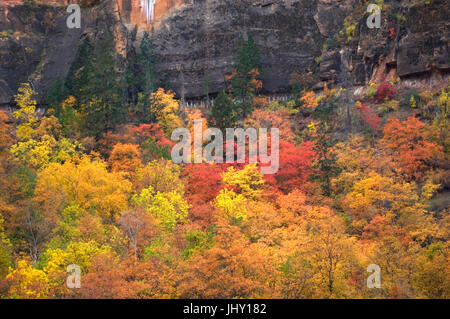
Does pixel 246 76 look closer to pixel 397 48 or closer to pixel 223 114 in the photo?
pixel 223 114

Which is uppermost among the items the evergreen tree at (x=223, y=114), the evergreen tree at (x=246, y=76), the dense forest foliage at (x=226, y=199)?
the evergreen tree at (x=246, y=76)

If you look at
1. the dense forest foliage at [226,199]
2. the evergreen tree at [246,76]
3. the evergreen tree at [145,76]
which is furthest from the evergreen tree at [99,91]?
the evergreen tree at [246,76]

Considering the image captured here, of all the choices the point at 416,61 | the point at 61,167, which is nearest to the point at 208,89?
the point at 416,61

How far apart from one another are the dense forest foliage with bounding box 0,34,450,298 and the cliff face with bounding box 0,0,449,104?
326 inches

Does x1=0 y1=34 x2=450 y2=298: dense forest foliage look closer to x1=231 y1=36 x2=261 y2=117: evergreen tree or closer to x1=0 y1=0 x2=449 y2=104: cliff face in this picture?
x1=231 y1=36 x2=261 y2=117: evergreen tree

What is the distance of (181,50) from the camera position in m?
85.0

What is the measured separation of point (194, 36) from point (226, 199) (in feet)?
133

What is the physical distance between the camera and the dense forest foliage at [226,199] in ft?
126

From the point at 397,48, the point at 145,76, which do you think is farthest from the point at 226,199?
the point at 397,48

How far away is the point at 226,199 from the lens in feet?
166

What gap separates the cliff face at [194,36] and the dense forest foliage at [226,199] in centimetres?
829

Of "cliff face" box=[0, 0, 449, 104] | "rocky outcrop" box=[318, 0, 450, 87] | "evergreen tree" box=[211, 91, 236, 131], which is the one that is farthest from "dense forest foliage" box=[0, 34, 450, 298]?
"cliff face" box=[0, 0, 449, 104]

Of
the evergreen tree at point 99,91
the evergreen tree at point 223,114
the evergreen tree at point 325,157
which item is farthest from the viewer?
the evergreen tree at point 223,114

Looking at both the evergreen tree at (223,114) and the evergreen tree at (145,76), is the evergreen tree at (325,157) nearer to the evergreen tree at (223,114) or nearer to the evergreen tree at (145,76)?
the evergreen tree at (223,114)
